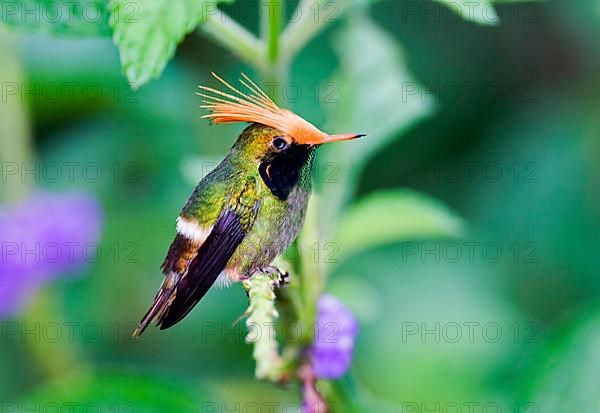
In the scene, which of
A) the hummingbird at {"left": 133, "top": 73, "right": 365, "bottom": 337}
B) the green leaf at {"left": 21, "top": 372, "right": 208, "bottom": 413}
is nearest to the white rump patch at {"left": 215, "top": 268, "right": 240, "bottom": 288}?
the hummingbird at {"left": 133, "top": 73, "right": 365, "bottom": 337}

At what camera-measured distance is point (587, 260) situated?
2621 millimetres

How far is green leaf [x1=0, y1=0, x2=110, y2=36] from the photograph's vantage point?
45.5 inches

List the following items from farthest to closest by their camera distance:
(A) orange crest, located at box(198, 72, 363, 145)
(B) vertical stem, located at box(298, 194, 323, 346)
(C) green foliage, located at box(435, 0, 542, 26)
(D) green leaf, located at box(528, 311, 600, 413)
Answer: (D) green leaf, located at box(528, 311, 600, 413), (B) vertical stem, located at box(298, 194, 323, 346), (C) green foliage, located at box(435, 0, 542, 26), (A) orange crest, located at box(198, 72, 363, 145)

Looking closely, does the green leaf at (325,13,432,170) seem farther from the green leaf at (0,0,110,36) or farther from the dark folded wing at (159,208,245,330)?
the dark folded wing at (159,208,245,330)

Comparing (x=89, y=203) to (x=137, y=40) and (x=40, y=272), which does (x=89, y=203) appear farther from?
→ (x=137, y=40)

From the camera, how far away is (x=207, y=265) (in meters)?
0.96

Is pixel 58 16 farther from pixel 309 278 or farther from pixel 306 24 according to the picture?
pixel 309 278

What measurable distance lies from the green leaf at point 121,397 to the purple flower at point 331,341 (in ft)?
1.67

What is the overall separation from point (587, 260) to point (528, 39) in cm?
71

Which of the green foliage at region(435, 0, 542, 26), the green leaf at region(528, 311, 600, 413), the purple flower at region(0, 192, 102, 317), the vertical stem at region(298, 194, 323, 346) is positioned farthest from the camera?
the purple flower at region(0, 192, 102, 317)

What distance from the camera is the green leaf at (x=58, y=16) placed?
1.16 m

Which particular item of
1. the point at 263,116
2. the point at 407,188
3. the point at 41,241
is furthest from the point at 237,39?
the point at 407,188

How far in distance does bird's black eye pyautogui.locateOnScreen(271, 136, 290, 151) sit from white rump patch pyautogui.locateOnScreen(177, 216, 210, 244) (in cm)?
12

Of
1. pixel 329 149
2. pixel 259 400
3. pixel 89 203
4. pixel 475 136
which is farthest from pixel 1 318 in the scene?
pixel 475 136
